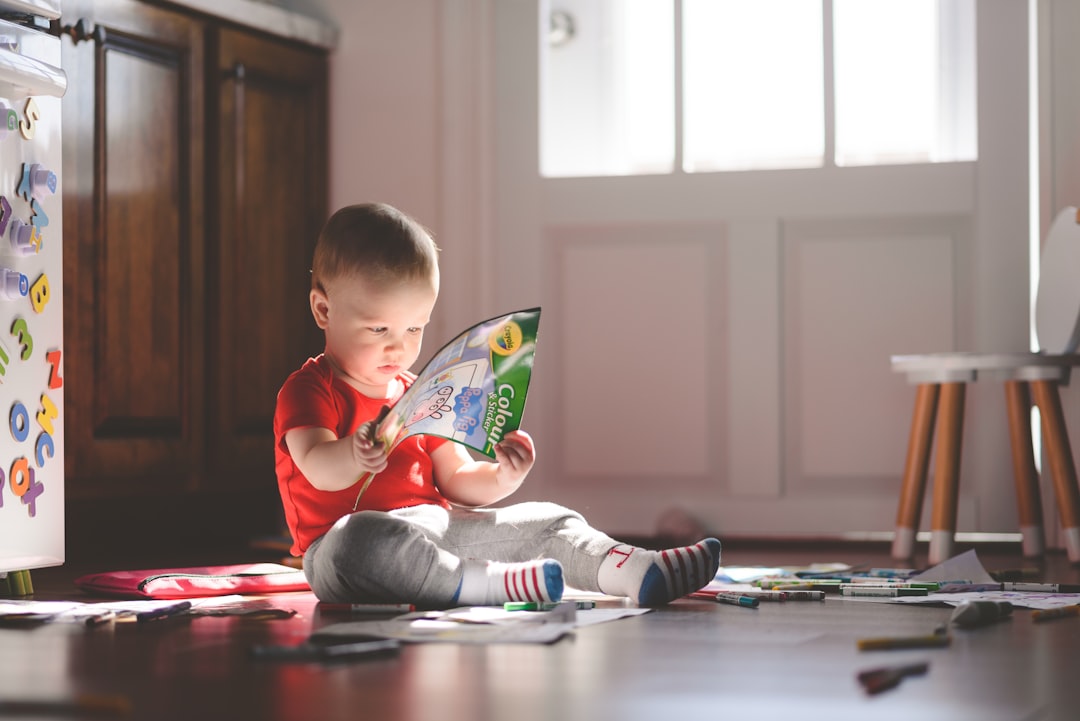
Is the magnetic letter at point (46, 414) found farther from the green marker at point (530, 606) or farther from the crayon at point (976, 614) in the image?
the crayon at point (976, 614)

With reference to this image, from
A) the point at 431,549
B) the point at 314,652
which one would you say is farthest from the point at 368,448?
the point at 314,652

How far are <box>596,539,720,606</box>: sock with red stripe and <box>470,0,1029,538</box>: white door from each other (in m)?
1.28

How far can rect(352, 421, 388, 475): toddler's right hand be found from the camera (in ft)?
4.70

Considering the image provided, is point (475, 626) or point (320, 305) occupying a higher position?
point (320, 305)

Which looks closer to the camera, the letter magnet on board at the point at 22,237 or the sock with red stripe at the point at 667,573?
the sock with red stripe at the point at 667,573

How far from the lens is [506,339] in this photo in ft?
4.83

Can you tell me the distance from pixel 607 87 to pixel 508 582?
1718 millimetres

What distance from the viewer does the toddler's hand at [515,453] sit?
1.54 m

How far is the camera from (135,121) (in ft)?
8.15

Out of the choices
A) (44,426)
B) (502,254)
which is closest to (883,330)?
(502,254)

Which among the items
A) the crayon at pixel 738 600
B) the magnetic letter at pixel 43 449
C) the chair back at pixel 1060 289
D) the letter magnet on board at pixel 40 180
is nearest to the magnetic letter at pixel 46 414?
the magnetic letter at pixel 43 449

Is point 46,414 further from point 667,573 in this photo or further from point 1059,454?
point 1059,454

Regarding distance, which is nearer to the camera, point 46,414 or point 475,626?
point 475,626

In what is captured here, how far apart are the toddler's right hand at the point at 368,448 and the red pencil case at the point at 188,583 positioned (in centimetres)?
42
